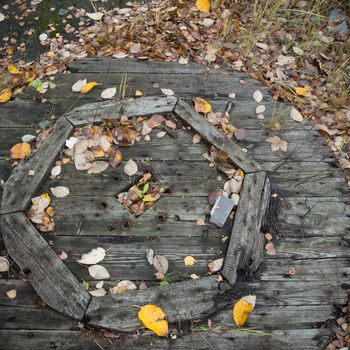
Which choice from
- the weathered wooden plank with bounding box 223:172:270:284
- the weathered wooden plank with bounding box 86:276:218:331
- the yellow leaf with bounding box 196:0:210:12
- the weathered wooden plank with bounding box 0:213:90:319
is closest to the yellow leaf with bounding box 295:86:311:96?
the weathered wooden plank with bounding box 223:172:270:284

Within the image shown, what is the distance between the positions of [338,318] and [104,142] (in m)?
1.82

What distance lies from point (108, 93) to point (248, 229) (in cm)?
150

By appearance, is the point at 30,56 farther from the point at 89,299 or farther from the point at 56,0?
the point at 89,299

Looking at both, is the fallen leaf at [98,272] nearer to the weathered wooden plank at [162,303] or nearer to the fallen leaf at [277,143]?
the weathered wooden plank at [162,303]

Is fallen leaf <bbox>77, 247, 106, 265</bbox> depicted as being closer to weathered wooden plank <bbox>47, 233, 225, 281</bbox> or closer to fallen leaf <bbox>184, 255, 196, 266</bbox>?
weathered wooden plank <bbox>47, 233, 225, 281</bbox>

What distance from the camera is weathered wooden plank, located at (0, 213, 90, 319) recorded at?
7.09ft

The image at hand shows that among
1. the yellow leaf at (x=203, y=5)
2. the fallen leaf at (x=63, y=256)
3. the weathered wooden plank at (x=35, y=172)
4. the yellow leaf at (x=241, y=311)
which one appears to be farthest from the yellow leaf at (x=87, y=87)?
the yellow leaf at (x=241, y=311)

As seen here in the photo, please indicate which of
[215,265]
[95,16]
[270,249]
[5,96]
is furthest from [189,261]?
[95,16]

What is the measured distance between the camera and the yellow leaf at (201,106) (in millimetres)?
2945

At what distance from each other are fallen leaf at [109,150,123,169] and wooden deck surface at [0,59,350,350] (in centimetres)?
5

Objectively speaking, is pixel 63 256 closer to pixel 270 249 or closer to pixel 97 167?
pixel 97 167

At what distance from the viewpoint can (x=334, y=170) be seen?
9.02 feet

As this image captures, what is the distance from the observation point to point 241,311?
217cm

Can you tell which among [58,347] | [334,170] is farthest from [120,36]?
[58,347]
